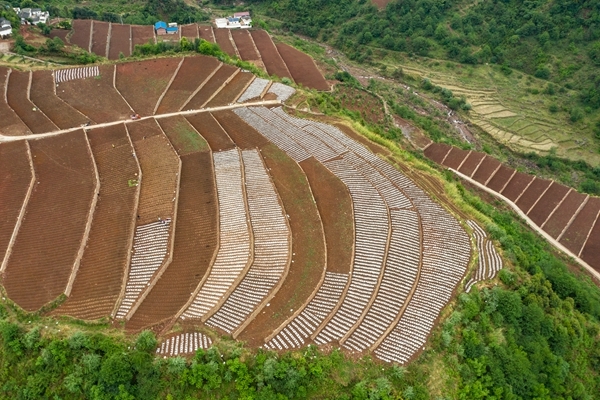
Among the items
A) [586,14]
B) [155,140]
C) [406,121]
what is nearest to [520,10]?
[586,14]

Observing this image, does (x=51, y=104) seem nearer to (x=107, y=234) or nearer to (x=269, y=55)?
(x=107, y=234)

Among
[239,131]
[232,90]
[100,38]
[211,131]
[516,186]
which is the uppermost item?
[232,90]

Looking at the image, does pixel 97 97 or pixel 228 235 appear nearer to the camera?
pixel 228 235

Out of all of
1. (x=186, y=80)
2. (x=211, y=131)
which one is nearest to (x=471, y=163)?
(x=211, y=131)

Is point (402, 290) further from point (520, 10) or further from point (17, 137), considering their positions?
point (520, 10)

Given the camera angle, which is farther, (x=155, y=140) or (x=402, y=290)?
(x=155, y=140)

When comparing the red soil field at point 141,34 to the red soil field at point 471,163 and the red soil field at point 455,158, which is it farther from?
the red soil field at point 471,163

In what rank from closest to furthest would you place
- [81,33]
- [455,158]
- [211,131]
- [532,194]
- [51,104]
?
1. [211,131]
2. [51,104]
3. [532,194]
4. [455,158]
5. [81,33]
